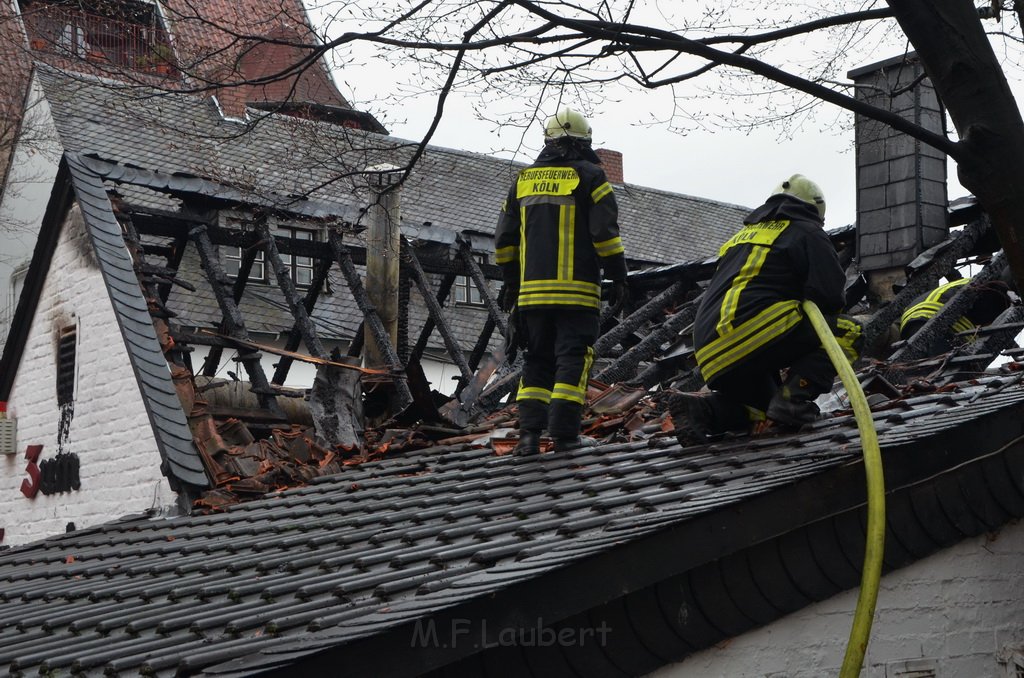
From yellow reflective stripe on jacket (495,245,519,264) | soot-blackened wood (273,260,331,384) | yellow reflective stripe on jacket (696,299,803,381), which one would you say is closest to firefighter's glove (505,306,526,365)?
yellow reflective stripe on jacket (495,245,519,264)

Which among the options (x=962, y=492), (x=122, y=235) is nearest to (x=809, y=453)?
(x=962, y=492)

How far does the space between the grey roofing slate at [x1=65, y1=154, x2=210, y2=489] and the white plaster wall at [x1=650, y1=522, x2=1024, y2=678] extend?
491cm

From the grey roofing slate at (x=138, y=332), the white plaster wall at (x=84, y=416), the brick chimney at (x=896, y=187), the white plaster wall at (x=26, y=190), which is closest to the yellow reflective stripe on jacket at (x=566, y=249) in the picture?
the grey roofing slate at (x=138, y=332)

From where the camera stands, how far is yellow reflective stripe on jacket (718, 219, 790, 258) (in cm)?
627

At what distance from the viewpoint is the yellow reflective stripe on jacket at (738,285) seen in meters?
6.21

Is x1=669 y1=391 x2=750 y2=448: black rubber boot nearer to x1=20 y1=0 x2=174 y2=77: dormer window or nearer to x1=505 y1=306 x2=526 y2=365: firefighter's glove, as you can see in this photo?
x1=505 y1=306 x2=526 y2=365: firefighter's glove

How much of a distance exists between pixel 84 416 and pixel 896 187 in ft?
23.2

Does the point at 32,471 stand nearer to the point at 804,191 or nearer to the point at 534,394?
the point at 534,394

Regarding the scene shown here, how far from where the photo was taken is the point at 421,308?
983 inches

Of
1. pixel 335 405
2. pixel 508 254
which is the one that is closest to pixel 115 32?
pixel 335 405

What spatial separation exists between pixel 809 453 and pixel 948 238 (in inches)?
235

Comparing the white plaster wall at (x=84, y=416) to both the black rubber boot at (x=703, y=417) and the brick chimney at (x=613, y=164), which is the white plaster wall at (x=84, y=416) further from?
the brick chimney at (x=613, y=164)

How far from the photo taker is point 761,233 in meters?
6.34
